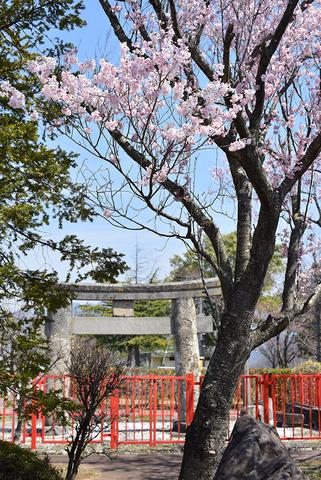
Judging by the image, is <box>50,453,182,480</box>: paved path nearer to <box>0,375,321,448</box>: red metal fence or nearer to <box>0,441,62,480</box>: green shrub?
<box>0,375,321,448</box>: red metal fence

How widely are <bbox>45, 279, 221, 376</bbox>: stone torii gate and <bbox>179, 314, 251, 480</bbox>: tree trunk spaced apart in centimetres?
884

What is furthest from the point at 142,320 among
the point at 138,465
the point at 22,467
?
the point at 22,467

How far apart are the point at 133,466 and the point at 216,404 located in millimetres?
4183

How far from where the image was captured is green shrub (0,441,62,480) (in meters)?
6.84

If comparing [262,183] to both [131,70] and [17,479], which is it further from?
[17,479]

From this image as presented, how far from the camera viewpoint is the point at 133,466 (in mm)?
10398

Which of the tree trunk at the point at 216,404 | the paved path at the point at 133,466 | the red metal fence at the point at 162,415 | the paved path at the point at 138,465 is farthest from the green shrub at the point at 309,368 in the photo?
the tree trunk at the point at 216,404

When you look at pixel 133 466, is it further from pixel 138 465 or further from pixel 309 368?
pixel 309 368

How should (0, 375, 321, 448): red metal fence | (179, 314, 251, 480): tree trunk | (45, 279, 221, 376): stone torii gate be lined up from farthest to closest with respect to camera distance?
(45, 279, 221, 376): stone torii gate, (0, 375, 321, 448): red metal fence, (179, 314, 251, 480): tree trunk

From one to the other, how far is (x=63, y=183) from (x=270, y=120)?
3.54 m

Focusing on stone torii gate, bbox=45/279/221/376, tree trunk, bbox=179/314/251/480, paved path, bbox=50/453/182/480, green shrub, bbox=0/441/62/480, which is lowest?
paved path, bbox=50/453/182/480

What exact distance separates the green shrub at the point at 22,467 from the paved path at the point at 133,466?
197 centimetres

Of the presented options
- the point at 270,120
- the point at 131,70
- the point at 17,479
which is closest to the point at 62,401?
the point at 17,479

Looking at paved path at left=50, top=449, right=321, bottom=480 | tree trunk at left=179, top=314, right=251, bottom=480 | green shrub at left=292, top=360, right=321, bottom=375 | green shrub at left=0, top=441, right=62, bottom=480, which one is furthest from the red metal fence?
tree trunk at left=179, top=314, right=251, bottom=480
